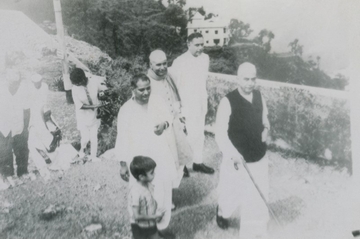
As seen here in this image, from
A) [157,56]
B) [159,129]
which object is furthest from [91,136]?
[157,56]

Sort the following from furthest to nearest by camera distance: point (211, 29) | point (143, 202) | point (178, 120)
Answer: point (211, 29), point (178, 120), point (143, 202)

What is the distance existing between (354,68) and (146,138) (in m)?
1.68

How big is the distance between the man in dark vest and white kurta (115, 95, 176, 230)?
394mm

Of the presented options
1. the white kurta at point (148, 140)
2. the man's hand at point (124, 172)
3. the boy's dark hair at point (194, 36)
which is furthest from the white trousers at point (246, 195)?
the boy's dark hair at point (194, 36)

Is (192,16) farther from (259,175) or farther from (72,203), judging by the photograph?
(72,203)

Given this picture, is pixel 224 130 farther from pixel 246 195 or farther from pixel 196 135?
pixel 246 195

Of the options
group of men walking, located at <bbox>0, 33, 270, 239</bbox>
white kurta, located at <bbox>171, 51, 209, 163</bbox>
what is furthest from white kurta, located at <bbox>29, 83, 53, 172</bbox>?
white kurta, located at <bbox>171, 51, 209, 163</bbox>

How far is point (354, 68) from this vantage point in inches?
110

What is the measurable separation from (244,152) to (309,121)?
567mm

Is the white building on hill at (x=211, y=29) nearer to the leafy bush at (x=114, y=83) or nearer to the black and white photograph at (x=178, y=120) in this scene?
the black and white photograph at (x=178, y=120)

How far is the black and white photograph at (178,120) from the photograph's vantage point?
242 cm

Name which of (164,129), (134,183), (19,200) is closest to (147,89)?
(164,129)

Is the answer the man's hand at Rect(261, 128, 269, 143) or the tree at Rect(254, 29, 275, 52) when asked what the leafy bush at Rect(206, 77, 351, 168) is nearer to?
the man's hand at Rect(261, 128, 269, 143)

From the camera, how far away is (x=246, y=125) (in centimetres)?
255
